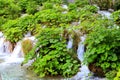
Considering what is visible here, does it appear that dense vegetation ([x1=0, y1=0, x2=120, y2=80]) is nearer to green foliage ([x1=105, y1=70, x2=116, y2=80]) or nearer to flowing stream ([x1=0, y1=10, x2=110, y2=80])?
green foliage ([x1=105, y1=70, x2=116, y2=80])

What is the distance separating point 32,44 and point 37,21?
1.40m

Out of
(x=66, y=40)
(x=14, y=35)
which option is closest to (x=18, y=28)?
(x=14, y=35)

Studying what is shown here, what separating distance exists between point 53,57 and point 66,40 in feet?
3.25

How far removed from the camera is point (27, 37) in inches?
426

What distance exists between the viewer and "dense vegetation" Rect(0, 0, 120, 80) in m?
8.04

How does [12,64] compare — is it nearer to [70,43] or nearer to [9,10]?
[70,43]

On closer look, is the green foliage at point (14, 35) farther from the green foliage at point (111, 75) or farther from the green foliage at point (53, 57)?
the green foliage at point (111, 75)

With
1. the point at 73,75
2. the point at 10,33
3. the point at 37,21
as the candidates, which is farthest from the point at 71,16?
the point at 73,75

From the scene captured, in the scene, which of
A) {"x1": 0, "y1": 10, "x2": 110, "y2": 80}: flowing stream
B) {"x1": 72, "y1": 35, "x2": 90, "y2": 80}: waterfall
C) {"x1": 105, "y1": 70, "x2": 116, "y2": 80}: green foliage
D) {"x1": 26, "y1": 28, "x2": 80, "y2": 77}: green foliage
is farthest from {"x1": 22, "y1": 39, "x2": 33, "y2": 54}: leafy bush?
{"x1": 105, "y1": 70, "x2": 116, "y2": 80}: green foliage

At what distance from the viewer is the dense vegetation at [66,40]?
8039mm

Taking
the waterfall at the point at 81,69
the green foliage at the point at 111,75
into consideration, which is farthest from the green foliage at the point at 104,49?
the waterfall at the point at 81,69

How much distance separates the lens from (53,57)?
871cm

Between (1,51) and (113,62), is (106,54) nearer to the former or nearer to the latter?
(113,62)

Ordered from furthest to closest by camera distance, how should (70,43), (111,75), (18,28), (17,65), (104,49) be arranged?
(18,28)
(17,65)
(70,43)
(104,49)
(111,75)
